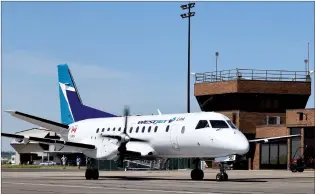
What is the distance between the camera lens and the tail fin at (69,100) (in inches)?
1747

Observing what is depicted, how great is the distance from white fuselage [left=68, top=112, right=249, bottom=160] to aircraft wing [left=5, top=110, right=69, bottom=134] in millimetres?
2187

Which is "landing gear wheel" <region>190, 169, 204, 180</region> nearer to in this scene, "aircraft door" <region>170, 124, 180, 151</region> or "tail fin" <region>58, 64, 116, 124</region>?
"aircraft door" <region>170, 124, 180, 151</region>

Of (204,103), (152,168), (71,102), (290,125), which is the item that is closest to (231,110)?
(204,103)

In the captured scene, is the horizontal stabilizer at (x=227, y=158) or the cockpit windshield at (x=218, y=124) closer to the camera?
the horizontal stabilizer at (x=227, y=158)

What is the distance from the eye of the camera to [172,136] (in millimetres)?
34812

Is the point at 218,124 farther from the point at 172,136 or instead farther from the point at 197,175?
the point at 197,175

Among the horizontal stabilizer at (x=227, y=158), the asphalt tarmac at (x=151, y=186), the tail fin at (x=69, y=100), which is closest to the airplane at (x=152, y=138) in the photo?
the horizontal stabilizer at (x=227, y=158)

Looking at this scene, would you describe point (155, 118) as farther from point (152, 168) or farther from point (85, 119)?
point (152, 168)

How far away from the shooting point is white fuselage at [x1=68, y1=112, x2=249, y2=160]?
3250 cm

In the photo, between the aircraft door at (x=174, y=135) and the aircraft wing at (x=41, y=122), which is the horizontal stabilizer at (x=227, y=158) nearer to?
the aircraft door at (x=174, y=135)

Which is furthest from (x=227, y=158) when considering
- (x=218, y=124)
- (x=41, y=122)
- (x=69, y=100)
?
(x=69, y=100)

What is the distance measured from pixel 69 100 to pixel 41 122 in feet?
19.5

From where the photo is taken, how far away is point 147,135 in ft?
119

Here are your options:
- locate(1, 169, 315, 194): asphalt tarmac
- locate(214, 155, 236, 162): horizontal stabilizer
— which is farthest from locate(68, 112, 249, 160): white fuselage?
locate(1, 169, 315, 194): asphalt tarmac
